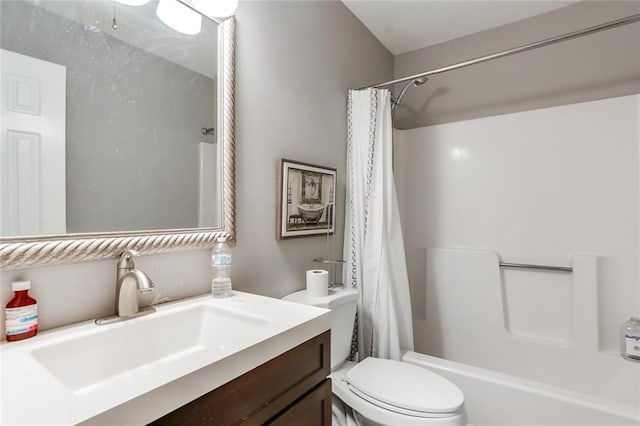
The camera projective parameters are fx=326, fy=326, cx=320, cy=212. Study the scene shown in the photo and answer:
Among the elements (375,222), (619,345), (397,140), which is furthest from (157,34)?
(619,345)

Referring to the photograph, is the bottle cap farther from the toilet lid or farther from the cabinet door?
the toilet lid

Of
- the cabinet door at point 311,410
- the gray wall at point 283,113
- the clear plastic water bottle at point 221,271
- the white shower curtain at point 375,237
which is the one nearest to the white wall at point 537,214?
the white shower curtain at point 375,237

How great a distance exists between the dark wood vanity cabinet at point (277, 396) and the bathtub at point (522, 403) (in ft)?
2.83

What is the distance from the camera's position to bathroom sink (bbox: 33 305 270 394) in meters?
0.72

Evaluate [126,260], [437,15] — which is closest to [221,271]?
[126,260]

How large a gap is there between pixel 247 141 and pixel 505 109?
1807 mm

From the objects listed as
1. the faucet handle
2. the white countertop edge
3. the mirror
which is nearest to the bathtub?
the white countertop edge

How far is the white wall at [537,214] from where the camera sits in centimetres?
179

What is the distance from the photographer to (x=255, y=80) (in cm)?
139

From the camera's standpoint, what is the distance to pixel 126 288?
885 millimetres

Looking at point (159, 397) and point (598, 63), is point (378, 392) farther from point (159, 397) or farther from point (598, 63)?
point (598, 63)

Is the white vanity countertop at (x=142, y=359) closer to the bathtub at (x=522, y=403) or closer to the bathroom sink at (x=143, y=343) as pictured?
the bathroom sink at (x=143, y=343)

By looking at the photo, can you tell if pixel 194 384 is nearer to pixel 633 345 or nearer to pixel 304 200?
pixel 304 200

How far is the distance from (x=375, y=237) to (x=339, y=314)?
49cm
